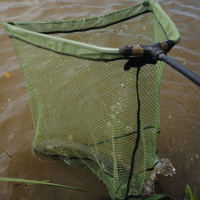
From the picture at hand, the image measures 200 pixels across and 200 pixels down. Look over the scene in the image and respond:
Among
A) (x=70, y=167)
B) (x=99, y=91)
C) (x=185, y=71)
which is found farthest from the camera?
(x=70, y=167)

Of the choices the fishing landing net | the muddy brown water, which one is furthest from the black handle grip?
the muddy brown water

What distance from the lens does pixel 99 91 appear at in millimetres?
1290

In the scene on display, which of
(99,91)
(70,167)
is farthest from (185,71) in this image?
(70,167)

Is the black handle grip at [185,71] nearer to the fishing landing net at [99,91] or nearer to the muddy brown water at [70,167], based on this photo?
the fishing landing net at [99,91]

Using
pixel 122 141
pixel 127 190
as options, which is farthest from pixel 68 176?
pixel 122 141

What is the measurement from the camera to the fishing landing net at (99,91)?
117 centimetres

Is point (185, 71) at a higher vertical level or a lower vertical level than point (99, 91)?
higher

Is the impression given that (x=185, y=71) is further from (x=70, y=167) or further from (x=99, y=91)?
(x=70, y=167)

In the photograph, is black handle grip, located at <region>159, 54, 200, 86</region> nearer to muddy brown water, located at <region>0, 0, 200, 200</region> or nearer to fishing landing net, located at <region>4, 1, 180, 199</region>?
fishing landing net, located at <region>4, 1, 180, 199</region>

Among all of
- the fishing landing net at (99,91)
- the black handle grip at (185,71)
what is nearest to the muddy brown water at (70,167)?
the fishing landing net at (99,91)

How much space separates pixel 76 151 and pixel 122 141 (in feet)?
1.87

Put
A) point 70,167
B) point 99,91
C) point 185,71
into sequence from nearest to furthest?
point 185,71 → point 99,91 → point 70,167

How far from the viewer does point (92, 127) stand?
4.92ft

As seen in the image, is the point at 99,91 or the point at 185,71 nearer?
the point at 185,71
